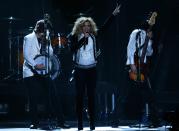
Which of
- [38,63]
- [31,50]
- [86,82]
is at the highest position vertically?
[31,50]

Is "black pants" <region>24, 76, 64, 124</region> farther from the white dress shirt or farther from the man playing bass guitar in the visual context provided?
the man playing bass guitar

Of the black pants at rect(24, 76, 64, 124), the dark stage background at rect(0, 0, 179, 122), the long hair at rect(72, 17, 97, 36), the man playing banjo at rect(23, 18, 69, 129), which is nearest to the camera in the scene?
the long hair at rect(72, 17, 97, 36)

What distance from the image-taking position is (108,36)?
16203 millimetres

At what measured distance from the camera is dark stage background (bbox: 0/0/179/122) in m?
15.4

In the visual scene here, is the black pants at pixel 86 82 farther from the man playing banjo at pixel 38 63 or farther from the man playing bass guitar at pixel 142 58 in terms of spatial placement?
the man playing bass guitar at pixel 142 58

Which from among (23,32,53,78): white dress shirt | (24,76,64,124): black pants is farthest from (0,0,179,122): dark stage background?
(23,32,53,78): white dress shirt

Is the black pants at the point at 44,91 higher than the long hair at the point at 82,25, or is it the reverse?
the long hair at the point at 82,25

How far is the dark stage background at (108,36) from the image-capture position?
1541 cm

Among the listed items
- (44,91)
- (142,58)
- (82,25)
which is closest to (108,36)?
(142,58)

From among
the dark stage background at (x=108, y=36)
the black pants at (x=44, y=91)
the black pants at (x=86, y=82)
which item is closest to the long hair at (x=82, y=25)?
the black pants at (x=86, y=82)

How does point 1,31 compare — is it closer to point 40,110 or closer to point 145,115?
point 40,110

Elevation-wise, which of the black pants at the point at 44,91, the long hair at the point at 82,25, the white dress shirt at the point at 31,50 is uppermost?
the long hair at the point at 82,25

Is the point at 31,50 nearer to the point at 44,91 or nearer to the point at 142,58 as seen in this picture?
the point at 44,91

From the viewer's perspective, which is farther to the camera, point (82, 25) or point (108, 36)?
point (108, 36)
